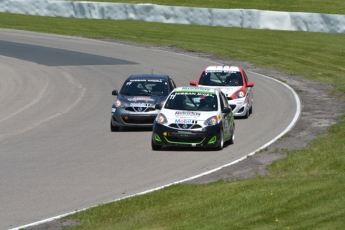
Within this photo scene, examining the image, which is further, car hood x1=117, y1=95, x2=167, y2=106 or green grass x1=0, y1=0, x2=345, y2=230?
car hood x1=117, y1=95, x2=167, y2=106

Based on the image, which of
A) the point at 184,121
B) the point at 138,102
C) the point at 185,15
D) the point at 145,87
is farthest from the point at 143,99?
the point at 185,15

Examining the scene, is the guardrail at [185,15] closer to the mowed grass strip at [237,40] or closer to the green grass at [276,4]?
the mowed grass strip at [237,40]

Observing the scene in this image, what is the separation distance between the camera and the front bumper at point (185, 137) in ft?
57.4

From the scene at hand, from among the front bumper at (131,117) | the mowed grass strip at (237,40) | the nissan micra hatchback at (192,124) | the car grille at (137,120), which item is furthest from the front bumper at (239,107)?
the mowed grass strip at (237,40)

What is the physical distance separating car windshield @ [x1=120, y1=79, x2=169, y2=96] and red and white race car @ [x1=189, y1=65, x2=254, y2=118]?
2.40 m

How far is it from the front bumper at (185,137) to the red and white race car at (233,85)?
17.6ft

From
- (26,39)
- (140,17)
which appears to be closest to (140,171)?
(26,39)

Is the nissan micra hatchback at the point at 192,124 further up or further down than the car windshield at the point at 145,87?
further up

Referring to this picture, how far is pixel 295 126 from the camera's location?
2161 centimetres

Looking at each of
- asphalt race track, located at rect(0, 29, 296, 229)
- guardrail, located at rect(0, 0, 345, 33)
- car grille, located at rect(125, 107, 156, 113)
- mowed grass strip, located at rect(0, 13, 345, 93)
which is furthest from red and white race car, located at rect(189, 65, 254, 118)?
guardrail, located at rect(0, 0, 345, 33)

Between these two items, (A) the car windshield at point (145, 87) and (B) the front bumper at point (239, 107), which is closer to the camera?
(A) the car windshield at point (145, 87)

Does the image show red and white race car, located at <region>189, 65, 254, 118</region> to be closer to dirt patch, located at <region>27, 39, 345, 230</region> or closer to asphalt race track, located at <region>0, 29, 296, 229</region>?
asphalt race track, located at <region>0, 29, 296, 229</region>

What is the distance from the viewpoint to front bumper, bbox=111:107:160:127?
20406 mm

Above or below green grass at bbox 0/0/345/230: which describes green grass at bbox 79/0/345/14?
below
